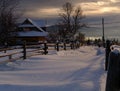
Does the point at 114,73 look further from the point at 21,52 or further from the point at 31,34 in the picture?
the point at 31,34

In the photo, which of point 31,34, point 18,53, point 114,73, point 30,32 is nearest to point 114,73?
point 114,73

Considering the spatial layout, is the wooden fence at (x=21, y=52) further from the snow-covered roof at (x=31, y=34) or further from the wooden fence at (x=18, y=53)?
the snow-covered roof at (x=31, y=34)

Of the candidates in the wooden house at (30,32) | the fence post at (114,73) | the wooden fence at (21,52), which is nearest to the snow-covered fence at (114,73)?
the fence post at (114,73)

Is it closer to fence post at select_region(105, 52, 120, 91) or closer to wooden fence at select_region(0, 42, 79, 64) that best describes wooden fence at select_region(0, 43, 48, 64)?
wooden fence at select_region(0, 42, 79, 64)

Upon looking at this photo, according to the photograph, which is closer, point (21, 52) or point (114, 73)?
point (114, 73)

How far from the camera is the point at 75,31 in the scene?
305ft

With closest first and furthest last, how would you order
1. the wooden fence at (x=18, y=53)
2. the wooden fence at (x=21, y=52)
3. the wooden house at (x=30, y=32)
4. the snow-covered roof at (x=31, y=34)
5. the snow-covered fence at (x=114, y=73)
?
the snow-covered fence at (x=114, y=73), the wooden fence at (x=18, y=53), the wooden fence at (x=21, y=52), the snow-covered roof at (x=31, y=34), the wooden house at (x=30, y=32)

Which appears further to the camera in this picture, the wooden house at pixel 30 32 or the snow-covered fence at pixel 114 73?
the wooden house at pixel 30 32

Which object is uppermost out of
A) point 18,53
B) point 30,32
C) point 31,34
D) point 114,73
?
point 114,73

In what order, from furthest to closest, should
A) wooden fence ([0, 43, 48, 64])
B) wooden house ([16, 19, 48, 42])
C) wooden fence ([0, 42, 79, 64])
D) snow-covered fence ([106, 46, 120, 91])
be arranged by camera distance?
wooden house ([16, 19, 48, 42]) → wooden fence ([0, 42, 79, 64]) → wooden fence ([0, 43, 48, 64]) → snow-covered fence ([106, 46, 120, 91])

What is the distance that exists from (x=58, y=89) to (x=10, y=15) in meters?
40.3

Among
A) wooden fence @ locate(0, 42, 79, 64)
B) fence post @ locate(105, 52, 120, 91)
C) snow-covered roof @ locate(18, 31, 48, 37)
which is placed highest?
fence post @ locate(105, 52, 120, 91)

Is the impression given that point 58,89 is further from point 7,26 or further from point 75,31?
point 75,31

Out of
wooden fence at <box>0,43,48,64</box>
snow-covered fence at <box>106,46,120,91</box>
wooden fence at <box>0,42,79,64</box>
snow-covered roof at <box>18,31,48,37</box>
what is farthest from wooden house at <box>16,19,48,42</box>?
snow-covered fence at <box>106,46,120,91</box>
